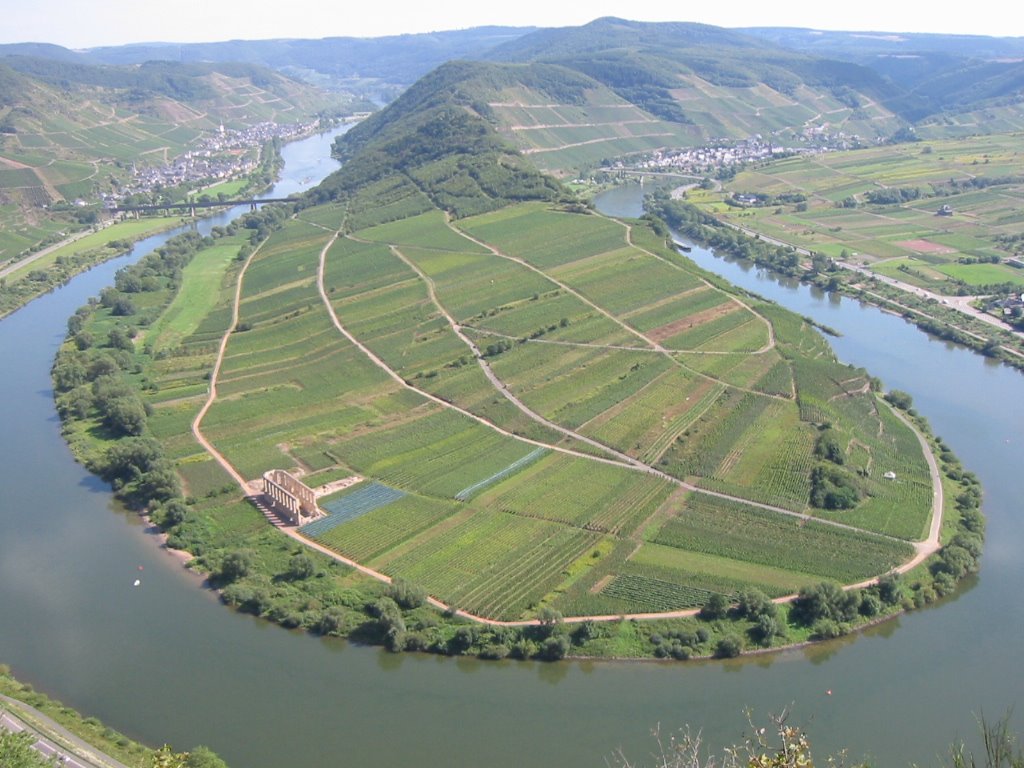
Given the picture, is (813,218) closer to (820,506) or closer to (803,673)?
(820,506)

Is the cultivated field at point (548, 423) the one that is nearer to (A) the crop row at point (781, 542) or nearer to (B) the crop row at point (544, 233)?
(A) the crop row at point (781, 542)

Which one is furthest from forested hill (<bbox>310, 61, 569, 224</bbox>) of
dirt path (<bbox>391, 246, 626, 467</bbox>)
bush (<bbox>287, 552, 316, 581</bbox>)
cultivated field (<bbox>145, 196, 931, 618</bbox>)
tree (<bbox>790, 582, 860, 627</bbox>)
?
tree (<bbox>790, 582, 860, 627</bbox>)

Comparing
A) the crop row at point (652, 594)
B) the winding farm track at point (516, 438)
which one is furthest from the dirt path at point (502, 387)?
the crop row at point (652, 594)

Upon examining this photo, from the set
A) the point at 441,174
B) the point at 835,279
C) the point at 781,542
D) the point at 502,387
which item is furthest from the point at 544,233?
the point at 781,542

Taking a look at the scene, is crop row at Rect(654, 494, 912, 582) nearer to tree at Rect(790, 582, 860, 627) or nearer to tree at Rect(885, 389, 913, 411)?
tree at Rect(790, 582, 860, 627)

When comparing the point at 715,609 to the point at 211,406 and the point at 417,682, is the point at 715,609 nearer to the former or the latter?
the point at 417,682
